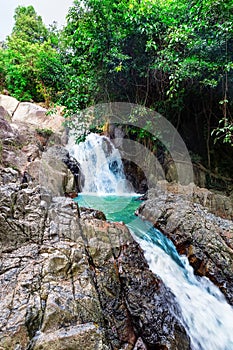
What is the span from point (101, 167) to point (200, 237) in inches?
257

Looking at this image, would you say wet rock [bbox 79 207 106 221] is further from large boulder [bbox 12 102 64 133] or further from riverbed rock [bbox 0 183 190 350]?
large boulder [bbox 12 102 64 133]

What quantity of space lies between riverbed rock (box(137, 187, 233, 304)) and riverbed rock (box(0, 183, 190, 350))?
1054 millimetres

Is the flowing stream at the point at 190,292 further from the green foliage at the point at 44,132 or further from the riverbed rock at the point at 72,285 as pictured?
the green foliage at the point at 44,132

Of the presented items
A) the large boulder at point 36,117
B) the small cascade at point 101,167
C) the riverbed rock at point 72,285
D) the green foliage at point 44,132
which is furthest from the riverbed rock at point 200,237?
the large boulder at point 36,117

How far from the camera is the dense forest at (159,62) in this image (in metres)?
5.07

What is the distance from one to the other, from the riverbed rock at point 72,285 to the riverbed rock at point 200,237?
1.05 m

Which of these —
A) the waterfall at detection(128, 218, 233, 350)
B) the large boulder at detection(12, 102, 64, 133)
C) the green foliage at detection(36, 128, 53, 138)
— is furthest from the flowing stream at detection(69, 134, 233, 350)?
the large boulder at detection(12, 102, 64, 133)

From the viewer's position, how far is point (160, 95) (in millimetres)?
7070

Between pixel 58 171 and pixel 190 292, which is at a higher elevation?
pixel 58 171

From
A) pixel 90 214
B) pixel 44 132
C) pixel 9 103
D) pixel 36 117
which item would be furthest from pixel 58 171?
pixel 9 103

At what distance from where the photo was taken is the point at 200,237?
149 inches

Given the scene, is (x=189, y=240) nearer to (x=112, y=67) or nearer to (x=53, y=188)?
(x=53, y=188)

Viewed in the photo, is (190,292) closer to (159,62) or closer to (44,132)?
(159,62)

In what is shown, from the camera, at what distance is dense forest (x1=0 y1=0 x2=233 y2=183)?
5074 millimetres
